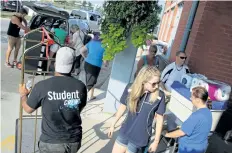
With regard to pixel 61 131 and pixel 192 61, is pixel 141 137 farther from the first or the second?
pixel 192 61

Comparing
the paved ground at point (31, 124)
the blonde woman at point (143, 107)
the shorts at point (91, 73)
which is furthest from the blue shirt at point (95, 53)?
the blonde woman at point (143, 107)

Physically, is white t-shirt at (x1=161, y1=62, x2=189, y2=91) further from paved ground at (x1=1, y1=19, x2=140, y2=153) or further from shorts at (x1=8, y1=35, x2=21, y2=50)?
shorts at (x1=8, y1=35, x2=21, y2=50)

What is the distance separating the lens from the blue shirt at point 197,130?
10.8ft

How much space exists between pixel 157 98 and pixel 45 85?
49.1 inches

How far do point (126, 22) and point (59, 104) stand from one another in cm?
261

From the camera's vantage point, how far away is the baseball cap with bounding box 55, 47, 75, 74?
2719mm

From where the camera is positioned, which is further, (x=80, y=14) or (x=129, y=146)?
(x=80, y=14)

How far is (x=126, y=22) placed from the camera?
16.1ft

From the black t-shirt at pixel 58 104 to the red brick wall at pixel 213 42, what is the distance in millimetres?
3798

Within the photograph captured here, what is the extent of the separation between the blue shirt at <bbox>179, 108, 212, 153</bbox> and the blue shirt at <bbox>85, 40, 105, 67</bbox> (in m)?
3.16

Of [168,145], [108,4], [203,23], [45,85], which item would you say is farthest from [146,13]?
[45,85]

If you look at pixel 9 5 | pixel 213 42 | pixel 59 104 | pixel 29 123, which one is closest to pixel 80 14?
pixel 9 5

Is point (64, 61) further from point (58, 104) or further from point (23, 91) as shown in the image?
point (23, 91)

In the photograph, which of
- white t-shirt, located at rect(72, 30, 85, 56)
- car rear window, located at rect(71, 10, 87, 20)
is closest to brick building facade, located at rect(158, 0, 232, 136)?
white t-shirt, located at rect(72, 30, 85, 56)
